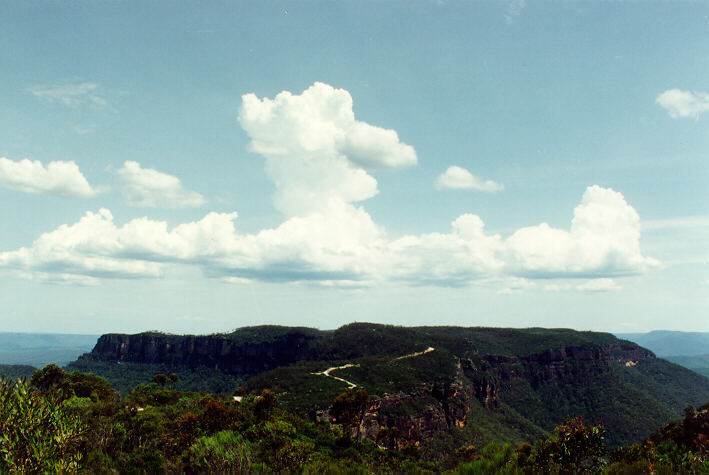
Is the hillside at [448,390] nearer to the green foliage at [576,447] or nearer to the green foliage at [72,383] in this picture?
the green foliage at [72,383]

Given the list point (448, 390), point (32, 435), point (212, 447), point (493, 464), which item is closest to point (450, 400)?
point (448, 390)

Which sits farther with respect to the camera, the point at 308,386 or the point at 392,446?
the point at 308,386

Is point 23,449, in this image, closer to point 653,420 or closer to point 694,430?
point 694,430

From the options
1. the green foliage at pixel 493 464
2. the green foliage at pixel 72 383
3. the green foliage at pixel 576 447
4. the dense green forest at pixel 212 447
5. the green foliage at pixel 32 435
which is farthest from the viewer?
the green foliage at pixel 72 383

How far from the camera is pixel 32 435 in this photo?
21.0m

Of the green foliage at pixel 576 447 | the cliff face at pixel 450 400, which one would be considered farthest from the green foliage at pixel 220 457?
the cliff face at pixel 450 400

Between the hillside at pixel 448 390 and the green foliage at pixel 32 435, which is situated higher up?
the green foliage at pixel 32 435

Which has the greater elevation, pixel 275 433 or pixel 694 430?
pixel 275 433

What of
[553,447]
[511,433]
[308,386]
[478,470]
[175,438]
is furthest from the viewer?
[511,433]

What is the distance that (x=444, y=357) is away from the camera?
15325cm

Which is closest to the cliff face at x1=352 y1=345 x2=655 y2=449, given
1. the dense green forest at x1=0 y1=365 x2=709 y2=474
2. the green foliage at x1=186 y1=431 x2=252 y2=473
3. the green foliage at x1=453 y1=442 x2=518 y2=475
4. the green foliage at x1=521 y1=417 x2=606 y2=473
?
the dense green forest at x1=0 y1=365 x2=709 y2=474

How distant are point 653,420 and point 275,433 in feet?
613

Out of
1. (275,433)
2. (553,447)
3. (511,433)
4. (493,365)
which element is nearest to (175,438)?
(275,433)

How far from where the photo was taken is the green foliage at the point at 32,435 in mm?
19984
